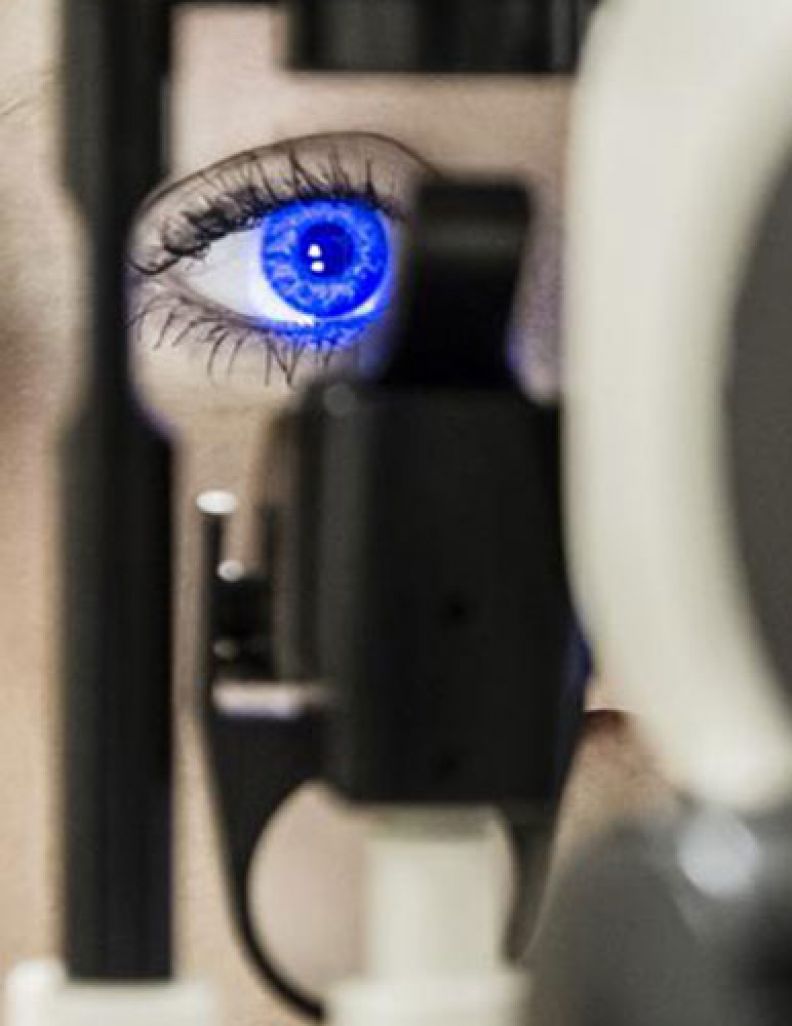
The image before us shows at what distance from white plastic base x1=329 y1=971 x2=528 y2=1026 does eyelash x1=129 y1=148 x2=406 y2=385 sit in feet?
1.58

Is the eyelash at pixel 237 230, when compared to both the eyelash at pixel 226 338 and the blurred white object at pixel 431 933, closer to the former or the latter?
the eyelash at pixel 226 338

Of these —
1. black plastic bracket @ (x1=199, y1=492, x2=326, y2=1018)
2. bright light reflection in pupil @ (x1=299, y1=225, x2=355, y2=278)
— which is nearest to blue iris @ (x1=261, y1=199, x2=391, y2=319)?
bright light reflection in pupil @ (x1=299, y1=225, x2=355, y2=278)

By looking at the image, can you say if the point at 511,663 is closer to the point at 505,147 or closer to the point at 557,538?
the point at 557,538

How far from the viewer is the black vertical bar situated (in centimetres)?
53

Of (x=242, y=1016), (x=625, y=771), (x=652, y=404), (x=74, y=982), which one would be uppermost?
(x=652, y=404)

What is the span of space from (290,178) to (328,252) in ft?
0.10

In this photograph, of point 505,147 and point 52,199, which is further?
point 52,199

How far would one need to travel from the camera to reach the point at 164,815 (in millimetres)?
542

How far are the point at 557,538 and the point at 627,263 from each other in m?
0.06

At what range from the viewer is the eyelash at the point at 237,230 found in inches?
39.8

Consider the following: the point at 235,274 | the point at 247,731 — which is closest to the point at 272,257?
the point at 235,274

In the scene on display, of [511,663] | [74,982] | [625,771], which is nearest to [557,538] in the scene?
[511,663]

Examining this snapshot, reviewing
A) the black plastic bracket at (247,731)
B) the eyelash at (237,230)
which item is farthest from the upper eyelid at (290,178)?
the black plastic bracket at (247,731)

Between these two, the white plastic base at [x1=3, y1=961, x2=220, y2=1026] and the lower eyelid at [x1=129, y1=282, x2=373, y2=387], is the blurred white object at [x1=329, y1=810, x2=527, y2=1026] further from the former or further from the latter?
the lower eyelid at [x1=129, y1=282, x2=373, y2=387]
